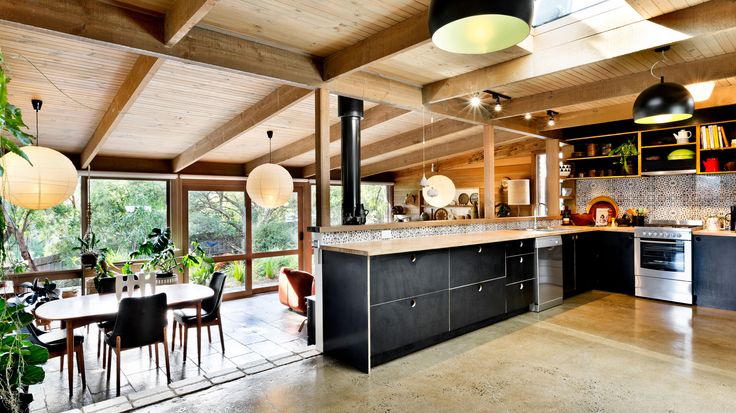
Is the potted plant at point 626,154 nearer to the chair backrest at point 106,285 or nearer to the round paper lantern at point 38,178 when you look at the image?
the round paper lantern at point 38,178

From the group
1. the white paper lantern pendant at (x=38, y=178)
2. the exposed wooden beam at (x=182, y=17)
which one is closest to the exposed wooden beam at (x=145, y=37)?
the exposed wooden beam at (x=182, y=17)

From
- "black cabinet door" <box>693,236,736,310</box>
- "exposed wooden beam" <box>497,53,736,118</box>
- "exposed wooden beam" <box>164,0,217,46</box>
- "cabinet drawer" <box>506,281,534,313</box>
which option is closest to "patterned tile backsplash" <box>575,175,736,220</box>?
"black cabinet door" <box>693,236,736,310</box>

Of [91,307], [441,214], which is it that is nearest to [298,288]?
[91,307]

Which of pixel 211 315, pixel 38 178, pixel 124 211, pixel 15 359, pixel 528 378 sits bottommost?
pixel 528 378

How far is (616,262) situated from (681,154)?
5.19 ft

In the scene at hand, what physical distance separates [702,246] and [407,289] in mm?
3937

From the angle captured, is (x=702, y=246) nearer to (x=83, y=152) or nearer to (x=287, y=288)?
(x=287, y=288)

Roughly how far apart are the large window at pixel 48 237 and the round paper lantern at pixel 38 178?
2.90 meters

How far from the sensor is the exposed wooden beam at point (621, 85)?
3.74 meters

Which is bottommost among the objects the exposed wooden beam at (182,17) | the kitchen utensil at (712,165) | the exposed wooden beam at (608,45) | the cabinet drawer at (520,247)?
the cabinet drawer at (520,247)

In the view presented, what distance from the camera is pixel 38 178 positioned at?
307 centimetres

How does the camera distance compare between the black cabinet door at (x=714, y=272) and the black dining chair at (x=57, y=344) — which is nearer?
the black dining chair at (x=57, y=344)

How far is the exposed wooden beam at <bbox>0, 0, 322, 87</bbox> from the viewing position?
233 cm

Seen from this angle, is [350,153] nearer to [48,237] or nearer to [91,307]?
[91,307]
